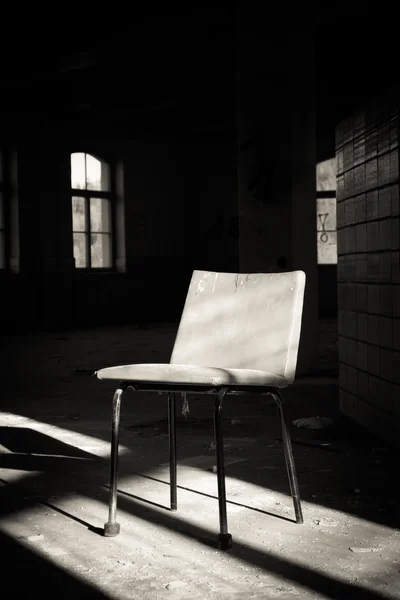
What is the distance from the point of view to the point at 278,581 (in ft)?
5.65

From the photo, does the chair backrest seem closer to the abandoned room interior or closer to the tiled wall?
the abandoned room interior

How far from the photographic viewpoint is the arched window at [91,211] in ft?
39.8

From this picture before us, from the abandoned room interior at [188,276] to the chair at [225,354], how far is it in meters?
0.24

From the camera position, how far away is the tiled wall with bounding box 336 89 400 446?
3.24 meters

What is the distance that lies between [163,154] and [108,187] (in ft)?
4.91

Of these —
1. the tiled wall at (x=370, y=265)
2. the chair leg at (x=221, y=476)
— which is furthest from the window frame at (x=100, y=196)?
the chair leg at (x=221, y=476)

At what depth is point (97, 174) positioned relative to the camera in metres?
12.5

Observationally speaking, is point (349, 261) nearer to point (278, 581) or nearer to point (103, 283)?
point (278, 581)

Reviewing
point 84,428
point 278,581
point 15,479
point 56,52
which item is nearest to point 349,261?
point 84,428

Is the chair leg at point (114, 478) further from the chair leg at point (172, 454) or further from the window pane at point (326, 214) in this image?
the window pane at point (326, 214)

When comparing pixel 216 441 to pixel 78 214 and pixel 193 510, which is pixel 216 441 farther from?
pixel 78 214

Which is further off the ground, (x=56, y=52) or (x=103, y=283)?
(x=56, y=52)

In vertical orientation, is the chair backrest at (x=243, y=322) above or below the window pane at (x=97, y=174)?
below

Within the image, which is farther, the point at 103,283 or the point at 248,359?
the point at 103,283
